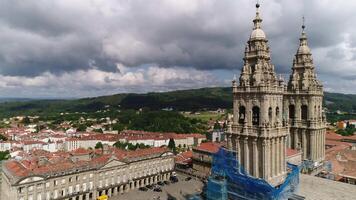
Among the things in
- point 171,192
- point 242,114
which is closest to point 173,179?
point 171,192

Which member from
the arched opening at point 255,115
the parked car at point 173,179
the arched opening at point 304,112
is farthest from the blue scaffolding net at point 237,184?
the parked car at point 173,179

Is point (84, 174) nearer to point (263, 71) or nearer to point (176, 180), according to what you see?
point (176, 180)

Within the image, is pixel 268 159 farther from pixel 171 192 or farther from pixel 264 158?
pixel 171 192

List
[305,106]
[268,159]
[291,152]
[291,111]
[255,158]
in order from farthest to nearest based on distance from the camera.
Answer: [291,111], [305,106], [291,152], [255,158], [268,159]

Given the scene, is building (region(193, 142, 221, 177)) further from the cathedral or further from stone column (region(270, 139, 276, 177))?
stone column (region(270, 139, 276, 177))

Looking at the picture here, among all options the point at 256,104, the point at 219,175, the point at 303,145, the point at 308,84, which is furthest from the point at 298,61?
the point at 219,175

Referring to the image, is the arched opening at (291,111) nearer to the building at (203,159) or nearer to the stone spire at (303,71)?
the stone spire at (303,71)

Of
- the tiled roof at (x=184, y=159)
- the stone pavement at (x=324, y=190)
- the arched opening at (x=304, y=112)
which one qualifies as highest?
the arched opening at (x=304, y=112)
